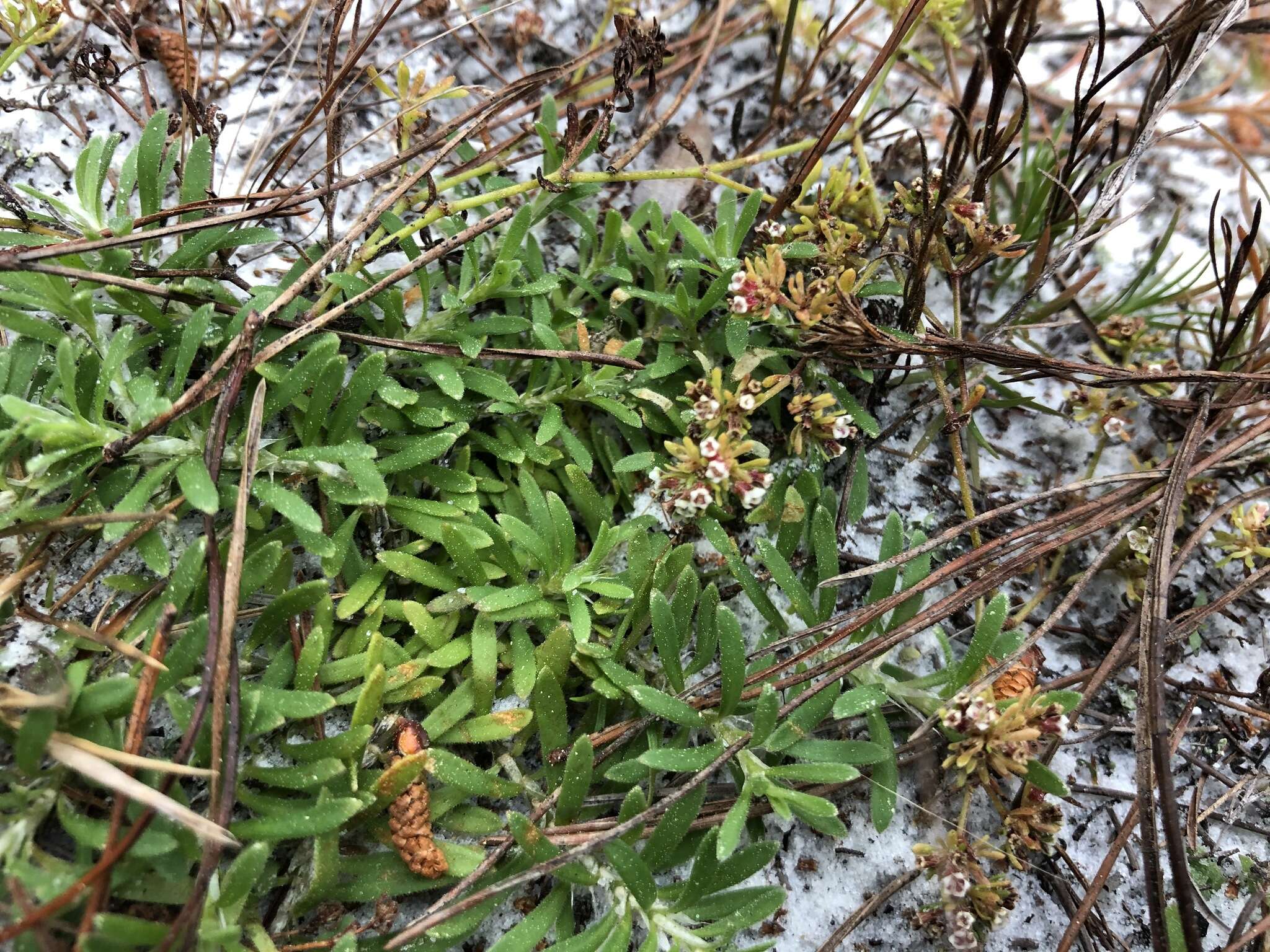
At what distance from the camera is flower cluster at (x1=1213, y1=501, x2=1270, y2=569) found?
6.84 feet

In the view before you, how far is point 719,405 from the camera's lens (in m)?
1.86

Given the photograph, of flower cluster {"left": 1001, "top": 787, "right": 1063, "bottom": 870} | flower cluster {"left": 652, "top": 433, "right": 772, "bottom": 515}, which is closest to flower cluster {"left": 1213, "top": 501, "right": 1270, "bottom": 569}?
flower cluster {"left": 1001, "top": 787, "right": 1063, "bottom": 870}

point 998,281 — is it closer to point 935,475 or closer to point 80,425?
point 935,475

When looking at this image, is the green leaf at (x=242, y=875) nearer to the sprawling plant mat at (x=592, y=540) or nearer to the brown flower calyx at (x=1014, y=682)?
the sprawling plant mat at (x=592, y=540)

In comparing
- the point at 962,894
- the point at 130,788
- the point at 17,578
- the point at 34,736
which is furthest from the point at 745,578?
the point at 17,578

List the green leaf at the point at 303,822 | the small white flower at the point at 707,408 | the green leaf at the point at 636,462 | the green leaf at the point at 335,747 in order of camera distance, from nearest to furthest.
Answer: the green leaf at the point at 303,822, the green leaf at the point at 335,747, the small white flower at the point at 707,408, the green leaf at the point at 636,462

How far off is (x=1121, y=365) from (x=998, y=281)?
0.46 m

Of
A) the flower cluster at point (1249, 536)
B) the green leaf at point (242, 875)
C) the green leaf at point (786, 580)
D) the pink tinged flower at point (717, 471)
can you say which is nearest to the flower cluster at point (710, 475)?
the pink tinged flower at point (717, 471)

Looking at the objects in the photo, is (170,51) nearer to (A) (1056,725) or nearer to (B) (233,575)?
(B) (233,575)

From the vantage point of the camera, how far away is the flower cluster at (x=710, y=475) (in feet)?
5.84

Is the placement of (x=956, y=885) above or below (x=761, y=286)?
below

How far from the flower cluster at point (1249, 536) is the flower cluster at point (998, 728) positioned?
91 centimetres

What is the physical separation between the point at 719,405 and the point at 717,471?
0.61 ft

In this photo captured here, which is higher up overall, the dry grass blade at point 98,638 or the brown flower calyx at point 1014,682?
the dry grass blade at point 98,638
